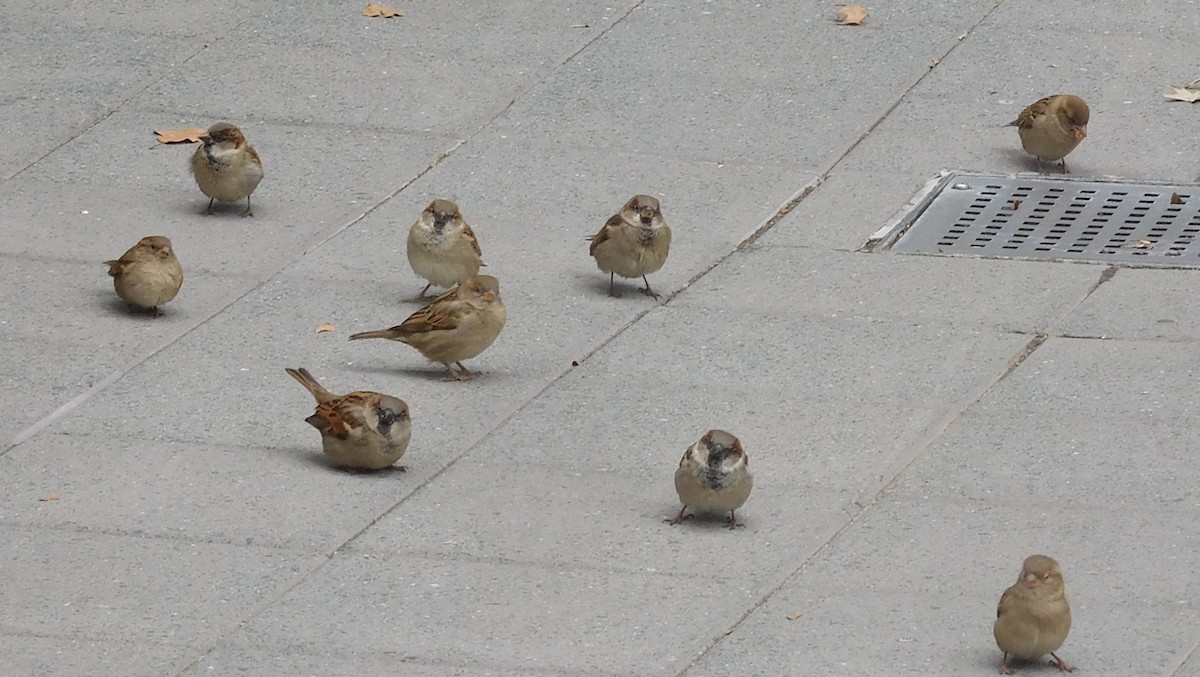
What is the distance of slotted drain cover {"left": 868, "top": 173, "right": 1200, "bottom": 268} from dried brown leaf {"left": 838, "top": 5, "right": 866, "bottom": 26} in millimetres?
2321

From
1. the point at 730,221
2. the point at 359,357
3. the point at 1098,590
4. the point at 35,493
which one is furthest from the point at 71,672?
the point at 730,221

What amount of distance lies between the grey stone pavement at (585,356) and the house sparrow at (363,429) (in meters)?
0.14

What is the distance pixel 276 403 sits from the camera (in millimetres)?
9258

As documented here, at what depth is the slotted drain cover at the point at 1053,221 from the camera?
35.2ft

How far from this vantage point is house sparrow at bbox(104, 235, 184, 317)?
32.3ft

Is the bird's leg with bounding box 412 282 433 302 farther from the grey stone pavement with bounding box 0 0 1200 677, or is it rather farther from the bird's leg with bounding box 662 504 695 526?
the bird's leg with bounding box 662 504 695 526

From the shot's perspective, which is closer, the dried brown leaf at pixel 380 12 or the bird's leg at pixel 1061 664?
the bird's leg at pixel 1061 664

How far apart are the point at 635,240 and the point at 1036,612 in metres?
3.68

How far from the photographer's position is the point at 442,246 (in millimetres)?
10078

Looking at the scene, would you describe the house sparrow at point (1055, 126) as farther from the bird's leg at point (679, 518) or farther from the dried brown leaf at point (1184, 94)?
the bird's leg at point (679, 518)

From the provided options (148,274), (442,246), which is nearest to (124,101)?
(148,274)

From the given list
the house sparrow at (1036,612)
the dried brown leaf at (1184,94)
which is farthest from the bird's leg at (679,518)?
the dried brown leaf at (1184,94)

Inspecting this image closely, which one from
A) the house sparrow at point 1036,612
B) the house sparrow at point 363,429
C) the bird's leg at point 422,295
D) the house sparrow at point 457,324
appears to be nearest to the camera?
the house sparrow at point 1036,612

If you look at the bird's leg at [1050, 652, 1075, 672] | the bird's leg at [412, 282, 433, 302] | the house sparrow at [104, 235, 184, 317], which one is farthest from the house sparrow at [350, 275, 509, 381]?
the bird's leg at [1050, 652, 1075, 672]
